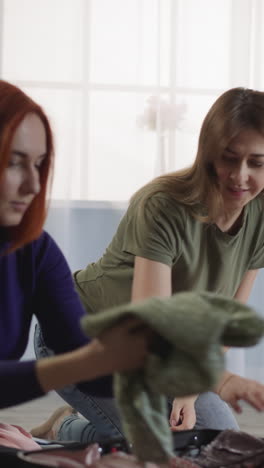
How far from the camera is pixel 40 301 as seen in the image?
4.31ft

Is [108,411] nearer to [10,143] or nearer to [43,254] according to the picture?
[43,254]

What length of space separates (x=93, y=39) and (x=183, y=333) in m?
2.70

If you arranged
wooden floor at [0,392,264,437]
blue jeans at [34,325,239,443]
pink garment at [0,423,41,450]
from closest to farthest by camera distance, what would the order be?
pink garment at [0,423,41,450] < blue jeans at [34,325,239,443] < wooden floor at [0,392,264,437]

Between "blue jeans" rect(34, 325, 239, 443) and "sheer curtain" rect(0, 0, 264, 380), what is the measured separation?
5.21 ft

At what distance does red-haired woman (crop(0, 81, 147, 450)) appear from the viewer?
817 millimetres

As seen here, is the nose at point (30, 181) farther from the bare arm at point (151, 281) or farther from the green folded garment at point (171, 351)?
the bare arm at point (151, 281)

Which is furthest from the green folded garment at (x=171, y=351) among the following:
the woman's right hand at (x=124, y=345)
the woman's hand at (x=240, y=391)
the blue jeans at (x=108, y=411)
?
the blue jeans at (x=108, y=411)

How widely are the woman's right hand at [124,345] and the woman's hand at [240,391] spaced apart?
54 cm

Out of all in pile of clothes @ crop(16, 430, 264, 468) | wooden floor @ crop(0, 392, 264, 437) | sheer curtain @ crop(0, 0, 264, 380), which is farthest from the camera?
sheer curtain @ crop(0, 0, 264, 380)

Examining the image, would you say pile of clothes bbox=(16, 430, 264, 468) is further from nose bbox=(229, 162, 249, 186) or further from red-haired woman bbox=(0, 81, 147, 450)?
nose bbox=(229, 162, 249, 186)

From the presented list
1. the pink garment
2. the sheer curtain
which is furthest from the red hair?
the sheer curtain

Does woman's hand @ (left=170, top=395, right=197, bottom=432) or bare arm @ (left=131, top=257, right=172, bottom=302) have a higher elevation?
bare arm @ (left=131, top=257, right=172, bottom=302)

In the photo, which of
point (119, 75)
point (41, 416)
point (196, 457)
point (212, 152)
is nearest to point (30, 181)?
point (196, 457)

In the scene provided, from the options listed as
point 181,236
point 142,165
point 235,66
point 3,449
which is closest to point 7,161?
point 3,449
